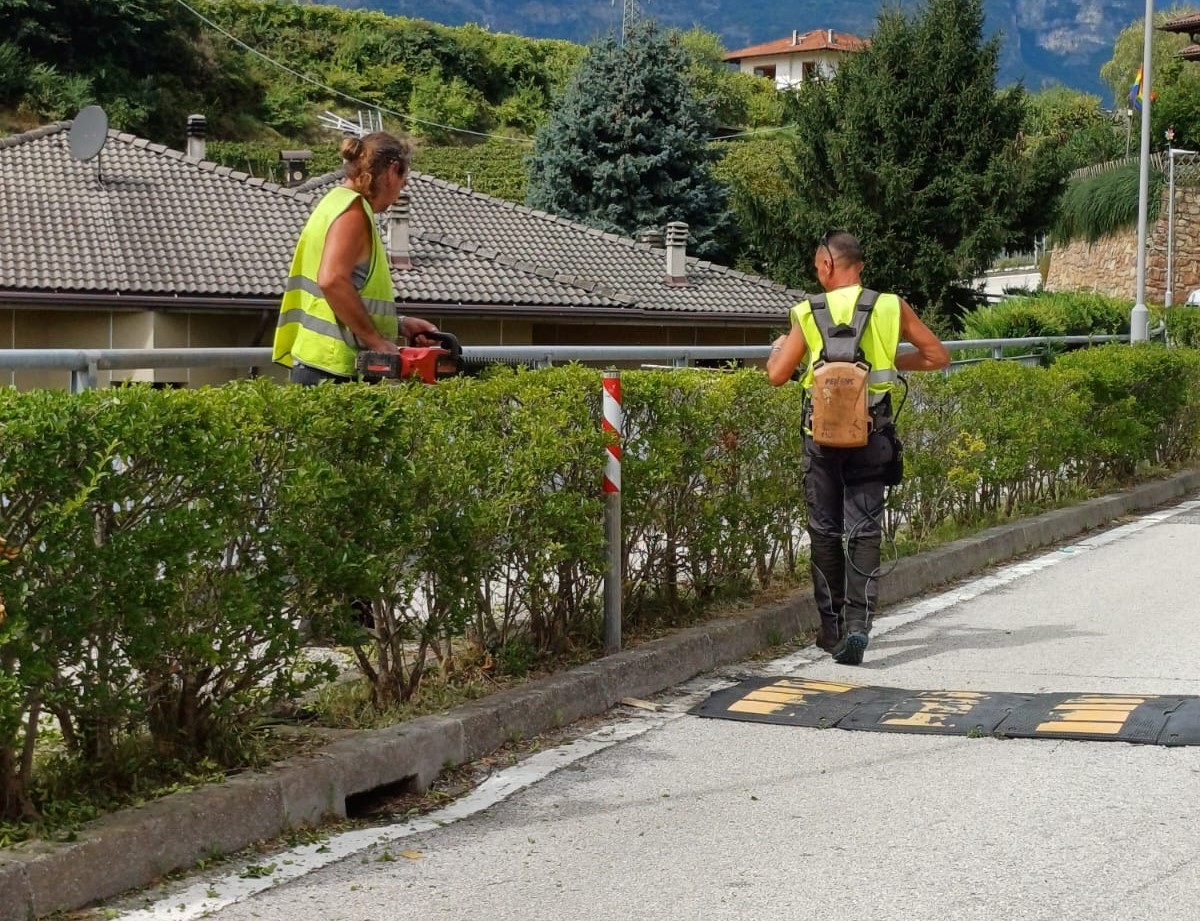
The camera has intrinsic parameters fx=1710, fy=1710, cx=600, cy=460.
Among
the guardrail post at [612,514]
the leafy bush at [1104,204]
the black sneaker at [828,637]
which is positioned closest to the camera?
the guardrail post at [612,514]

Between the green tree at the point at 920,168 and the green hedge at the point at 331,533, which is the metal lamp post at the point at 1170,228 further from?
the green hedge at the point at 331,533

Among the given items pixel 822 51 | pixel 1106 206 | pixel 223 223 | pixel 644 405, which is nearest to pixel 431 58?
pixel 1106 206

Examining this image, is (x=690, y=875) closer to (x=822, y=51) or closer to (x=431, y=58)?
(x=431, y=58)

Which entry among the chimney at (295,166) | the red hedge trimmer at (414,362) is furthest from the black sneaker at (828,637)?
the chimney at (295,166)

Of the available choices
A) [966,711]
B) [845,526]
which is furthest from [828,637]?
[966,711]

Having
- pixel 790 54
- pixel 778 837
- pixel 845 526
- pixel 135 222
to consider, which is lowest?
pixel 778 837

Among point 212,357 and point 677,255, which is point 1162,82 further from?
point 212,357

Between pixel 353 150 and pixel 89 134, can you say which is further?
pixel 89 134

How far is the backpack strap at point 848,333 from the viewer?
7.44 metres

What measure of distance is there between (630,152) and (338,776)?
43.6 m

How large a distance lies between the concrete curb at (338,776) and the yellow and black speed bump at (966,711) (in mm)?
383

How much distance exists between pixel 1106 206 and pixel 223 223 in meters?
28.4

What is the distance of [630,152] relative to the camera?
157ft

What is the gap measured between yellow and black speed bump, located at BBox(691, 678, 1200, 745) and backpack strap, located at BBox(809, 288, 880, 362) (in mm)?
1429
